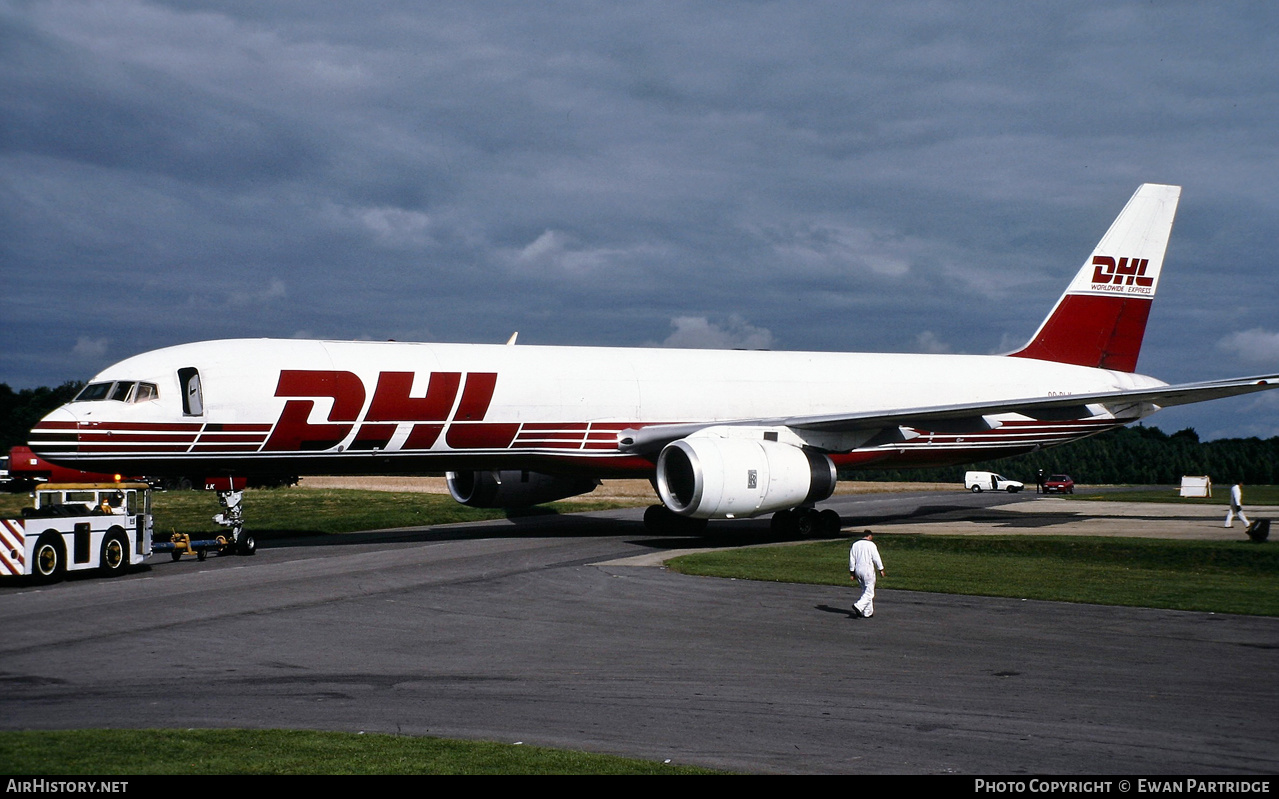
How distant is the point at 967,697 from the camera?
11352 mm

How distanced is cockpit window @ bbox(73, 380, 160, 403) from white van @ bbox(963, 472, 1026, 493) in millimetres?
52472

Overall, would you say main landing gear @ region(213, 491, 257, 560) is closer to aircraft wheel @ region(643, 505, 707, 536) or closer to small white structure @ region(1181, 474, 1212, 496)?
aircraft wheel @ region(643, 505, 707, 536)

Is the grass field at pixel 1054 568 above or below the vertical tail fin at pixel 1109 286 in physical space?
below

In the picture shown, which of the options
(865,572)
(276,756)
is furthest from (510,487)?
(276,756)

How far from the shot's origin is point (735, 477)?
26.0 metres

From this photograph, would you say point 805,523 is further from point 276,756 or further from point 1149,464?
point 1149,464

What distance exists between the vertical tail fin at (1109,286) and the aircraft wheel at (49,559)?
30.1 m

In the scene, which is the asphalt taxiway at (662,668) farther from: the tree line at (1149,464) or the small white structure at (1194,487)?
the tree line at (1149,464)

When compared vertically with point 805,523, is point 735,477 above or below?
above

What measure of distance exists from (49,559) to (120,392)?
433 centimetres

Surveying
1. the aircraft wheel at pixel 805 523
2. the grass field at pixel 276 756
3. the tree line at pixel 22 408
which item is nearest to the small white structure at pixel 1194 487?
the aircraft wheel at pixel 805 523

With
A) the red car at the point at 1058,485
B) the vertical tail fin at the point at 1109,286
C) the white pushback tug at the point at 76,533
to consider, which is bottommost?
the red car at the point at 1058,485

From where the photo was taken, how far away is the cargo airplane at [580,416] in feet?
78.7
